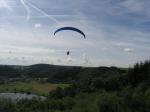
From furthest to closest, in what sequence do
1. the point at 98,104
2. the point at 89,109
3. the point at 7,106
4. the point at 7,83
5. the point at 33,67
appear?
the point at 33,67 < the point at 7,83 < the point at 7,106 < the point at 98,104 < the point at 89,109

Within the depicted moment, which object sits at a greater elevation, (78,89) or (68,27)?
(68,27)

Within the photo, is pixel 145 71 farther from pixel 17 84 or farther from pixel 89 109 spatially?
pixel 17 84

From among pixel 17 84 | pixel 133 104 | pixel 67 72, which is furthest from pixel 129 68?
pixel 17 84

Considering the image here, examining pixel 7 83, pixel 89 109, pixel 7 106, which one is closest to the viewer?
pixel 89 109

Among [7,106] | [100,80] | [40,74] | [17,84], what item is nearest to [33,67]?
[40,74]

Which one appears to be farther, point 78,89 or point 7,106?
point 78,89

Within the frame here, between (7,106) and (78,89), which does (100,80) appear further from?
(7,106)

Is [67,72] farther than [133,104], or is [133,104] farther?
[67,72]

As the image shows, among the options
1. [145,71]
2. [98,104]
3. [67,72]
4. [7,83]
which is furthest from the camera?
[7,83]

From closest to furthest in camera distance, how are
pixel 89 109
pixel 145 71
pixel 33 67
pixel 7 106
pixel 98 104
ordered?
pixel 89 109
pixel 98 104
pixel 7 106
pixel 145 71
pixel 33 67
